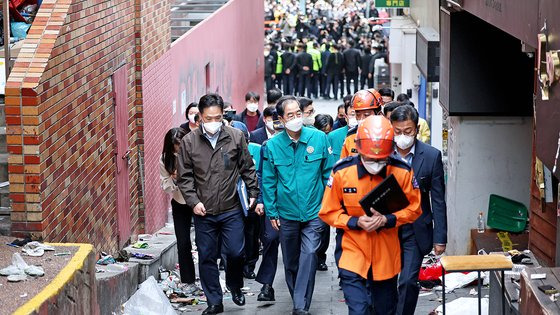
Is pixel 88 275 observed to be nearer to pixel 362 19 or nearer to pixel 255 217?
pixel 255 217

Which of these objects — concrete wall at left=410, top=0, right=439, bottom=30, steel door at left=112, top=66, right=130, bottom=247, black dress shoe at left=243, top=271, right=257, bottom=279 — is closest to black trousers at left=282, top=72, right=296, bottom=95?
concrete wall at left=410, top=0, right=439, bottom=30


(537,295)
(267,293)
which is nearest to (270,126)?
(267,293)

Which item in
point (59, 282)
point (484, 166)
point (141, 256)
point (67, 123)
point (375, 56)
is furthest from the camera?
point (375, 56)

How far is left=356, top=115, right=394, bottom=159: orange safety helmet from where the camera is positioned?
8.60 metres

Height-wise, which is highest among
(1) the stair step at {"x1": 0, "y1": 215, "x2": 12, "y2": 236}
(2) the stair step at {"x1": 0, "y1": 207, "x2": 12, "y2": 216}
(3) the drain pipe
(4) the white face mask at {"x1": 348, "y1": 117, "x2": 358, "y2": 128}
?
(3) the drain pipe

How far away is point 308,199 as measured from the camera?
35.4ft

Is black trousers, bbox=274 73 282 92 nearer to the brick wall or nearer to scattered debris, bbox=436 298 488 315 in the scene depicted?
the brick wall

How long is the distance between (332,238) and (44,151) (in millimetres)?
8188

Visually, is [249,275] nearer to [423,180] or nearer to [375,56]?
[423,180]

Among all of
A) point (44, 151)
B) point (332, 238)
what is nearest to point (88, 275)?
point (44, 151)

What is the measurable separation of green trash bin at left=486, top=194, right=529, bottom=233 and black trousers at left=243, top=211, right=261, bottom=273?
2530 millimetres

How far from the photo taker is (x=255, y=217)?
13219 mm

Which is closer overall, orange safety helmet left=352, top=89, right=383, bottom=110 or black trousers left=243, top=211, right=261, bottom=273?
orange safety helmet left=352, top=89, right=383, bottom=110

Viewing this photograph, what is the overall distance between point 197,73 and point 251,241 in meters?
7.95
